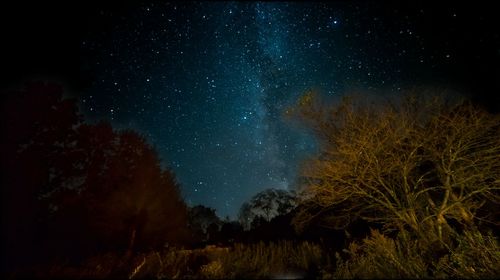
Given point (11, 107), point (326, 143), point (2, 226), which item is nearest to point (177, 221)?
point (2, 226)

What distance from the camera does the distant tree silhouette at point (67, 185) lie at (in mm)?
16906

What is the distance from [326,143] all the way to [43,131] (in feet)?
52.7

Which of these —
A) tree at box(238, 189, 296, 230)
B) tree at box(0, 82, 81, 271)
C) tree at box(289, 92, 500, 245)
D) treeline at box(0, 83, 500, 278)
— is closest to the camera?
treeline at box(0, 83, 500, 278)

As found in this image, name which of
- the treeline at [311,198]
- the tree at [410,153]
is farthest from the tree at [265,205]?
the tree at [410,153]

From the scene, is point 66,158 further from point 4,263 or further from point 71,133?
point 4,263

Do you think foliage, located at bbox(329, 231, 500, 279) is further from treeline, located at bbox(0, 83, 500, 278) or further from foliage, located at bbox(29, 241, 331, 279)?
foliage, located at bbox(29, 241, 331, 279)

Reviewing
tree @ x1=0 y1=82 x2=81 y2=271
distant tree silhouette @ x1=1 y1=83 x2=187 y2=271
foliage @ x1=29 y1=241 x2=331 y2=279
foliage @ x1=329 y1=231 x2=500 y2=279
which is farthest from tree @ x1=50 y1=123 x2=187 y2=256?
foliage @ x1=329 y1=231 x2=500 y2=279

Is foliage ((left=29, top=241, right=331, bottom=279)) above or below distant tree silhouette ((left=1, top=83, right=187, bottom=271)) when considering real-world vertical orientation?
below

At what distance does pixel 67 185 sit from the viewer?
18703 mm

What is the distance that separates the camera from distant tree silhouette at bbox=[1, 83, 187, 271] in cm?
1691

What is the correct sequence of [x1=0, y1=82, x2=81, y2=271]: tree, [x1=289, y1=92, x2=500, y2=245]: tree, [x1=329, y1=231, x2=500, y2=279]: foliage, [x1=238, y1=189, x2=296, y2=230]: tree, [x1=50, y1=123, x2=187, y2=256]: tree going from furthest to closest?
[x1=238, y1=189, x2=296, y2=230]: tree
[x1=50, y1=123, x2=187, y2=256]: tree
[x1=0, y1=82, x2=81, y2=271]: tree
[x1=289, y1=92, x2=500, y2=245]: tree
[x1=329, y1=231, x2=500, y2=279]: foliage

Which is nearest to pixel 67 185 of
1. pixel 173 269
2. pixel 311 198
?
pixel 311 198

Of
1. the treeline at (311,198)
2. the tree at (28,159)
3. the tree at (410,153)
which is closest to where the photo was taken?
the treeline at (311,198)

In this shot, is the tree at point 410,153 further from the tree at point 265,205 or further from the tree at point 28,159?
the tree at point 265,205
